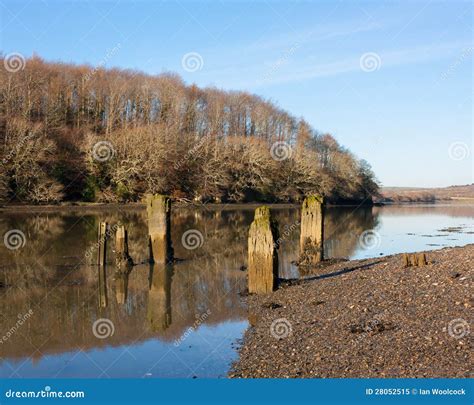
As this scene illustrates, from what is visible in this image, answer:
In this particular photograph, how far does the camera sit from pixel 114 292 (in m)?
18.4

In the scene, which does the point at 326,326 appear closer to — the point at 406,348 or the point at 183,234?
the point at 406,348

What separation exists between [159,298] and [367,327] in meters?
8.04

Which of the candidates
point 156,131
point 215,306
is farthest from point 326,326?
point 156,131
